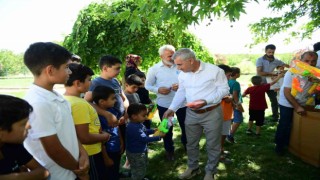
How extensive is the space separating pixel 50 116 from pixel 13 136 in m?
0.27

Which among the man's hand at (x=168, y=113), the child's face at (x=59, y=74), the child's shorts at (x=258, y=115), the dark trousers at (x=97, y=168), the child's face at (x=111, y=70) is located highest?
the child's face at (x=59, y=74)

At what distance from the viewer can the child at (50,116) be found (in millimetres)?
1828

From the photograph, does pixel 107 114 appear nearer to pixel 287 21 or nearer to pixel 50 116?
pixel 50 116

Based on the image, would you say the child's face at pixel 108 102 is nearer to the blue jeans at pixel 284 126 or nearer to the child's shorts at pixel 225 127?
the child's shorts at pixel 225 127

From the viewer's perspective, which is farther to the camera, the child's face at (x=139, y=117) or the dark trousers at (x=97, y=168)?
the child's face at (x=139, y=117)

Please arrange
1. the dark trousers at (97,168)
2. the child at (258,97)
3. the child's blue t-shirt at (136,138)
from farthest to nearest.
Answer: the child at (258,97)
the child's blue t-shirt at (136,138)
the dark trousers at (97,168)

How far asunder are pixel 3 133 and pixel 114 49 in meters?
7.41

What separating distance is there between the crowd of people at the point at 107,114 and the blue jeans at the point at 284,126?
2cm

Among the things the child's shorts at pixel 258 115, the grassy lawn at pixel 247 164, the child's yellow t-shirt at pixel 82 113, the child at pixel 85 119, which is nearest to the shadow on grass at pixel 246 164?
the grassy lawn at pixel 247 164

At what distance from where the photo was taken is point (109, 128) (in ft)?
10.7

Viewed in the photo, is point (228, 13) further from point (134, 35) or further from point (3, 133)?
point (134, 35)

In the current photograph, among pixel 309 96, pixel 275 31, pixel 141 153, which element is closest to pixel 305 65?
pixel 309 96

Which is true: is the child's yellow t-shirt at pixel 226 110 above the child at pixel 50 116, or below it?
below

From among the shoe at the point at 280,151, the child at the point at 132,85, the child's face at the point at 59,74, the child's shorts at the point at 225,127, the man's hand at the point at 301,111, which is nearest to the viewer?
the child's face at the point at 59,74
